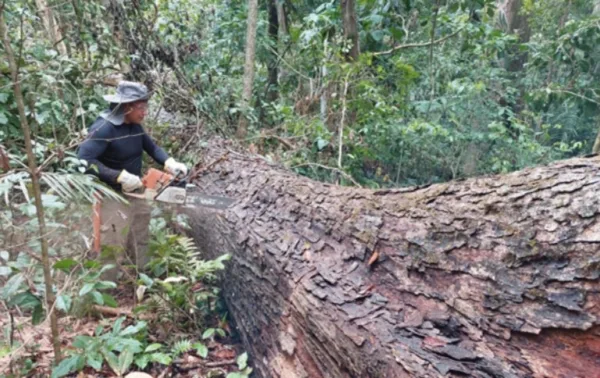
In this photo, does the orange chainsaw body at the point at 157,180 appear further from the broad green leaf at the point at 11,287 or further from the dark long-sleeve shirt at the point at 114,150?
the broad green leaf at the point at 11,287

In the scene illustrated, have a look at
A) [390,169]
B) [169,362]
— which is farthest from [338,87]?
[169,362]

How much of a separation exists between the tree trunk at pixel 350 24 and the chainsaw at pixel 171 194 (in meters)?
2.90

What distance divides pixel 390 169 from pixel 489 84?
223 centimetres

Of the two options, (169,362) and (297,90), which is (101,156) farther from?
(297,90)

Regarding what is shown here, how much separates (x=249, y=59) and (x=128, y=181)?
3024mm

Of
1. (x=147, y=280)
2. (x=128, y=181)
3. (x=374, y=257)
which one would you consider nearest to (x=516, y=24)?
(x=128, y=181)

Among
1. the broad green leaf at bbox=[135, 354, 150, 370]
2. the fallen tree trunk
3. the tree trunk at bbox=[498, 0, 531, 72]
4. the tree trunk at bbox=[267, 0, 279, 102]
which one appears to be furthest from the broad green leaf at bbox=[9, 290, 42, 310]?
the tree trunk at bbox=[498, 0, 531, 72]

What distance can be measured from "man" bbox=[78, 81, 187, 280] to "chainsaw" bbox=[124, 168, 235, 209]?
0.07 m

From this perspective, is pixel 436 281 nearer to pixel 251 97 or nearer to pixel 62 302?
pixel 62 302

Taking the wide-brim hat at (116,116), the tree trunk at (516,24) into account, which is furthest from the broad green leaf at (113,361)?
the tree trunk at (516,24)

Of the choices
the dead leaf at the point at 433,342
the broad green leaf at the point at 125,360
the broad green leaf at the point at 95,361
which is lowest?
the broad green leaf at the point at 125,360

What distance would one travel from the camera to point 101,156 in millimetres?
2879

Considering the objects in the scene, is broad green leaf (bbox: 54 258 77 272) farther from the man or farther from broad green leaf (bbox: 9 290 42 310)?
the man

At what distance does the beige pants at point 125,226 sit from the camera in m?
2.82
